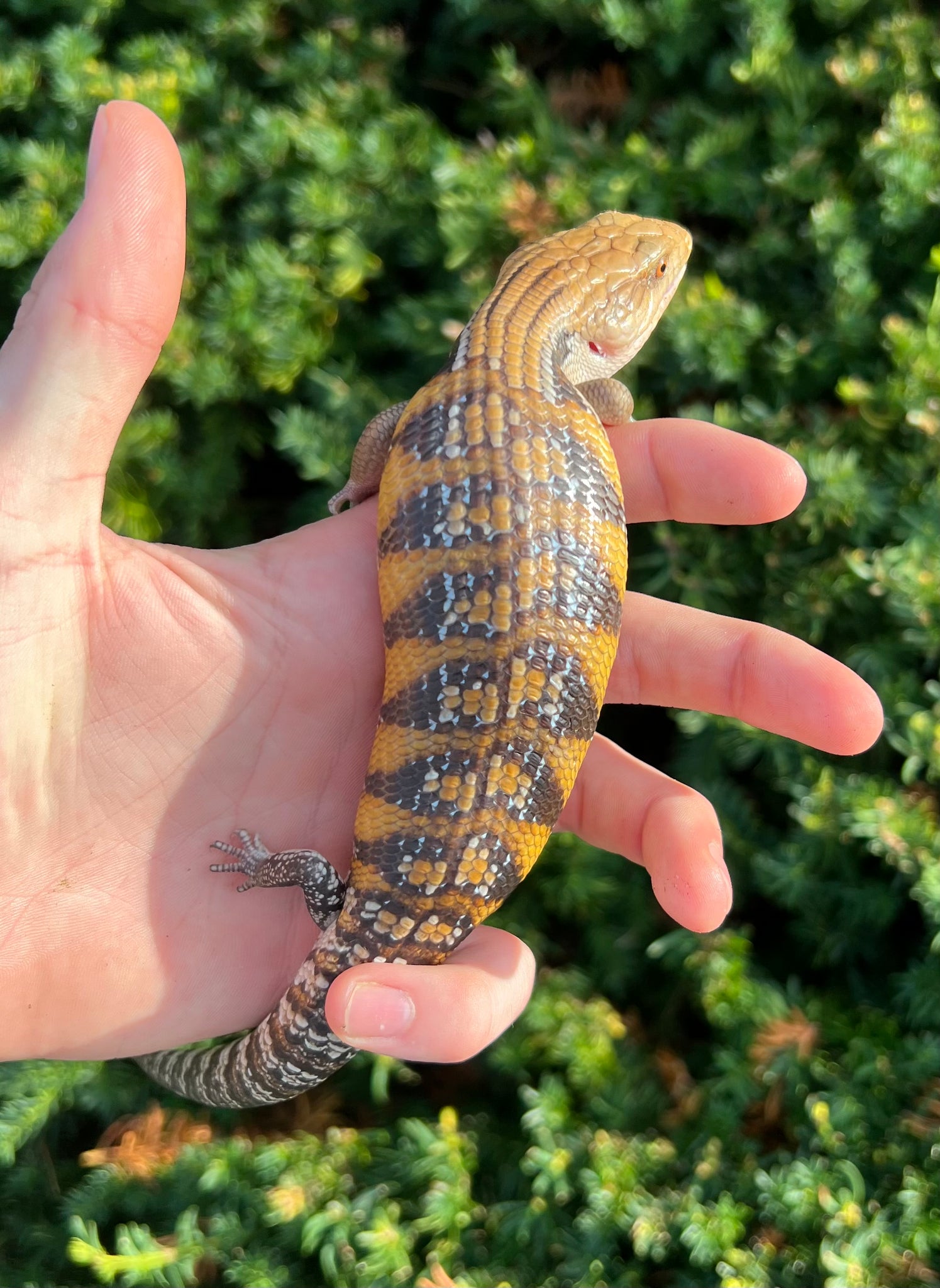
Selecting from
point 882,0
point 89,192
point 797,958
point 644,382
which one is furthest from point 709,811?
point 882,0

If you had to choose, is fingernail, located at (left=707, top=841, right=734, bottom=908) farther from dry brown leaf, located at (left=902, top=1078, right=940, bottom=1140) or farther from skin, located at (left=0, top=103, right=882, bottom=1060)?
dry brown leaf, located at (left=902, top=1078, right=940, bottom=1140)

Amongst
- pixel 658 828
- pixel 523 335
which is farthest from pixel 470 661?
pixel 523 335

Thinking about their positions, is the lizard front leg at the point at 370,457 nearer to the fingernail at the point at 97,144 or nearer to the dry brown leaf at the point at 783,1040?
the fingernail at the point at 97,144

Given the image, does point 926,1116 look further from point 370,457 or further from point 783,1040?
point 370,457

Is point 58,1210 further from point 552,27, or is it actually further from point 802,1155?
point 552,27

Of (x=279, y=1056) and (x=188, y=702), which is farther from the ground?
(x=188, y=702)

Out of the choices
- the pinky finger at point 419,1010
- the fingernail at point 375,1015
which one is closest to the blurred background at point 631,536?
the pinky finger at point 419,1010
